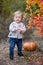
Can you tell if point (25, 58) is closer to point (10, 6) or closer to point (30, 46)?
point (30, 46)

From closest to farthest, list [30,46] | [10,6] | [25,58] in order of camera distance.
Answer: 1. [25,58]
2. [30,46]
3. [10,6]

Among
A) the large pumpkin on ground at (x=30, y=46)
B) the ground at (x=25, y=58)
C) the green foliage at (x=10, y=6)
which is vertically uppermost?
the green foliage at (x=10, y=6)

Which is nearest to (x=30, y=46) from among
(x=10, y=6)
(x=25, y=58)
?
(x=25, y=58)

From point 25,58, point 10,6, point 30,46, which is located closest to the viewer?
point 25,58

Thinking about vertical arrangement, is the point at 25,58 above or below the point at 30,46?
below

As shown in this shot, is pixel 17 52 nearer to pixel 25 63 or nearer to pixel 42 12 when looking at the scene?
pixel 25 63

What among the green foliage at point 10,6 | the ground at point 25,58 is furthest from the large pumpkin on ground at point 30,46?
the green foliage at point 10,6

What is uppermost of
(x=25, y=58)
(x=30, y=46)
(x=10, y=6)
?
(x=10, y=6)

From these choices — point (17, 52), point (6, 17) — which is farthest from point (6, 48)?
point (6, 17)

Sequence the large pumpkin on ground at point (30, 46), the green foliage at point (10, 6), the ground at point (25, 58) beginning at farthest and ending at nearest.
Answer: the green foliage at point (10, 6) → the large pumpkin on ground at point (30, 46) → the ground at point (25, 58)

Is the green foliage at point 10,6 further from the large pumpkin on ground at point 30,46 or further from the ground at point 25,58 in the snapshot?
the ground at point 25,58

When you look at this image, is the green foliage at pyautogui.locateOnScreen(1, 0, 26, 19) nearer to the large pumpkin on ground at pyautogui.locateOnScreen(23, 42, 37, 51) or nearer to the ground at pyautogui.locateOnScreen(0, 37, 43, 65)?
the large pumpkin on ground at pyautogui.locateOnScreen(23, 42, 37, 51)

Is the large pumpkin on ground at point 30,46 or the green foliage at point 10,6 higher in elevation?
the green foliage at point 10,6

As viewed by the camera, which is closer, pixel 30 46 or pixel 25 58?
pixel 25 58
